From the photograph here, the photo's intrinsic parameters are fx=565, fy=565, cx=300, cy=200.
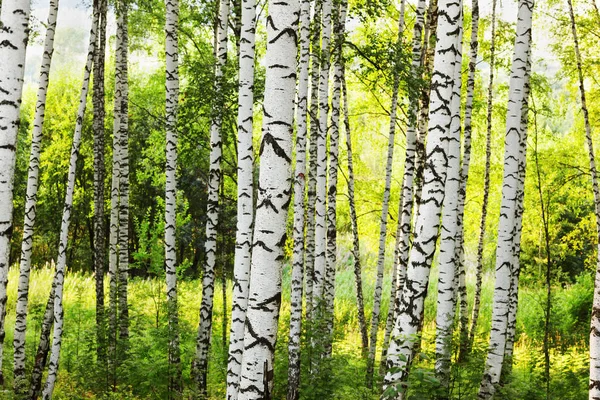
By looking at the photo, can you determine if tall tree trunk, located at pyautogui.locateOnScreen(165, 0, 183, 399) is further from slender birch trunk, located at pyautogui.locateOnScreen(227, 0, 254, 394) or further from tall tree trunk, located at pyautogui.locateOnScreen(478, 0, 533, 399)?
tall tree trunk, located at pyautogui.locateOnScreen(478, 0, 533, 399)

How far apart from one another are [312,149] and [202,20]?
122 inches

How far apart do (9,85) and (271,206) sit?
7.78 ft

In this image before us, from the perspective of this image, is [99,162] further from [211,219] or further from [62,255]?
[211,219]

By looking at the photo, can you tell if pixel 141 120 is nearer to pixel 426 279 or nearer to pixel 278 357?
pixel 278 357

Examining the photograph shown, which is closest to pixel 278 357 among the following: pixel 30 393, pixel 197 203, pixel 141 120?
pixel 30 393

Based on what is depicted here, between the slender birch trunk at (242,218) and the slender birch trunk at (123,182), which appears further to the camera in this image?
the slender birch trunk at (123,182)

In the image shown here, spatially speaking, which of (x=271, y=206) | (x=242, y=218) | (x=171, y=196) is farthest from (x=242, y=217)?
(x=171, y=196)

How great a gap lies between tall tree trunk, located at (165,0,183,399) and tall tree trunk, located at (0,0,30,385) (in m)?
3.57

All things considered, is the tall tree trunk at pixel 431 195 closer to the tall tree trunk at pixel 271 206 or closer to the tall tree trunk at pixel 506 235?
the tall tree trunk at pixel 271 206

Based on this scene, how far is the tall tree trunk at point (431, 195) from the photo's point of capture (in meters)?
4.39

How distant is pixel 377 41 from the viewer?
826 centimetres

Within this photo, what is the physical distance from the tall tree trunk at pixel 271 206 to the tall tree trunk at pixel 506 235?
378 cm

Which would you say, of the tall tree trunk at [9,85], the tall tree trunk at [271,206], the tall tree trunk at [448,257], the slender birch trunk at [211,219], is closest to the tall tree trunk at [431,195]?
the tall tree trunk at [448,257]

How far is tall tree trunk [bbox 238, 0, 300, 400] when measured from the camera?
328cm
